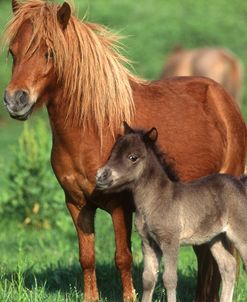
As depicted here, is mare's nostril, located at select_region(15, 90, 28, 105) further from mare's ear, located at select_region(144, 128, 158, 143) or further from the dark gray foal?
mare's ear, located at select_region(144, 128, 158, 143)

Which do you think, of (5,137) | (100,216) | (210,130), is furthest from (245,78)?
(210,130)

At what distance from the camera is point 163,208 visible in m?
6.34

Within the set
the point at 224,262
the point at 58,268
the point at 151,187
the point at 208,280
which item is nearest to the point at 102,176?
the point at 151,187

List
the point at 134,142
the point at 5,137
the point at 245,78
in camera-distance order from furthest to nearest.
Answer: the point at 245,78
the point at 5,137
the point at 134,142

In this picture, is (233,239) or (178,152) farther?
(178,152)

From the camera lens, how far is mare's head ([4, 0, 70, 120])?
636 cm

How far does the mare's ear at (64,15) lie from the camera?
6.54 metres

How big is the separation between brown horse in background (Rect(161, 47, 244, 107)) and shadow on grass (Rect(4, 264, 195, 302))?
1349 centimetres

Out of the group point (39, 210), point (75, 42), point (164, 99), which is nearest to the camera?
point (75, 42)

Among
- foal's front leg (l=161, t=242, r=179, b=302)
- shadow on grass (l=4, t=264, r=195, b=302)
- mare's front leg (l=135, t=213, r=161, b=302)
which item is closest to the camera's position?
foal's front leg (l=161, t=242, r=179, b=302)

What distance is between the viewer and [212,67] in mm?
22391

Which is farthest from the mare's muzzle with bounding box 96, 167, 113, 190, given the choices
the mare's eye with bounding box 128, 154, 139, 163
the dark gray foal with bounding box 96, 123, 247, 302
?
the mare's eye with bounding box 128, 154, 139, 163

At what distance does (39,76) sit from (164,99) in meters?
1.20

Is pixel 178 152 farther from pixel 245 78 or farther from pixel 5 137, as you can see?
pixel 245 78
